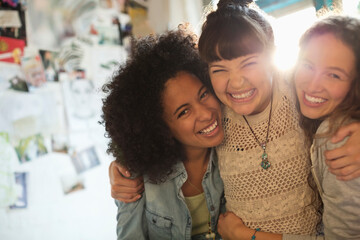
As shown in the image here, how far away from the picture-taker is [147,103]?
119cm

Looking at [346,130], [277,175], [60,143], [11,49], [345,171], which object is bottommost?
[60,143]

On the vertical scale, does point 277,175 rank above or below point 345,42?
below

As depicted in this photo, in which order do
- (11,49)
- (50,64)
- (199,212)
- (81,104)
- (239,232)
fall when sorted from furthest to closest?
(81,104), (50,64), (11,49), (199,212), (239,232)

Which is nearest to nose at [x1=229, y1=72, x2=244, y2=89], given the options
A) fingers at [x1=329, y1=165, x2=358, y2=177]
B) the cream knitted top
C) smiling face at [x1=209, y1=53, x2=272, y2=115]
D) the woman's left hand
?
smiling face at [x1=209, y1=53, x2=272, y2=115]

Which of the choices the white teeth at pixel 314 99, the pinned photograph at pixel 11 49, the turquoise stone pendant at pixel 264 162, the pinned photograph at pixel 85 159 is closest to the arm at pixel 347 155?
the white teeth at pixel 314 99

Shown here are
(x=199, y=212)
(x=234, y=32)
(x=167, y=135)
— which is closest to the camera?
(x=234, y=32)

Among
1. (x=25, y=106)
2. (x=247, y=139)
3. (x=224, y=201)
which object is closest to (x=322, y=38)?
(x=247, y=139)

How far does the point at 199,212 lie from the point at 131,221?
1.00 feet

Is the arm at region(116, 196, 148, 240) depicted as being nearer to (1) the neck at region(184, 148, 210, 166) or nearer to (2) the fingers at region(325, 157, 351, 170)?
(1) the neck at region(184, 148, 210, 166)

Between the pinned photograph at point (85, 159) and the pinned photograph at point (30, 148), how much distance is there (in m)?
0.20

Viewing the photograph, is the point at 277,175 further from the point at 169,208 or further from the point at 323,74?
the point at 169,208

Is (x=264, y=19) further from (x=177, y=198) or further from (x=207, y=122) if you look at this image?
(x=177, y=198)

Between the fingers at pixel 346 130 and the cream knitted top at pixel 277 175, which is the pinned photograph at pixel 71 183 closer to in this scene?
the cream knitted top at pixel 277 175

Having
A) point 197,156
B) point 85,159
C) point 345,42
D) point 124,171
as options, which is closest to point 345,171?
point 345,42
